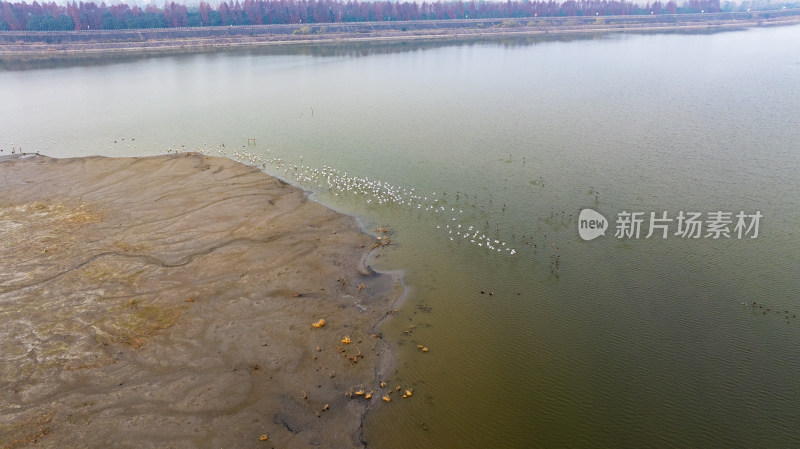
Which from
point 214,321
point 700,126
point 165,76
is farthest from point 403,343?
point 165,76

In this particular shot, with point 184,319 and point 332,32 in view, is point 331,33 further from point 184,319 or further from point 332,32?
point 184,319

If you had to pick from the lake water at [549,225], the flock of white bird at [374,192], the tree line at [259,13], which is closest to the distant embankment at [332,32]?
the tree line at [259,13]

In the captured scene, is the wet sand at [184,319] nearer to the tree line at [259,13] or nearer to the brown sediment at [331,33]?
the brown sediment at [331,33]

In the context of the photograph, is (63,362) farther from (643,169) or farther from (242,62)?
(242,62)

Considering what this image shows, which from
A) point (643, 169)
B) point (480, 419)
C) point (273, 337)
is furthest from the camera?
point (643, 169)

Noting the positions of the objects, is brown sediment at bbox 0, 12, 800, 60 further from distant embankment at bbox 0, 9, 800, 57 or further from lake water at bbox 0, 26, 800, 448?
lake water at bbox 0, 26, 800, 448

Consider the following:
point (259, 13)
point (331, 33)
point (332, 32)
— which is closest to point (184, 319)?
point (331, 33)
